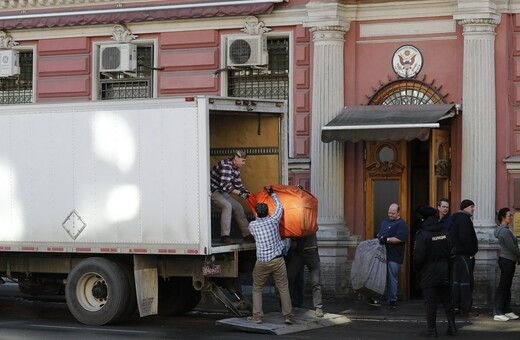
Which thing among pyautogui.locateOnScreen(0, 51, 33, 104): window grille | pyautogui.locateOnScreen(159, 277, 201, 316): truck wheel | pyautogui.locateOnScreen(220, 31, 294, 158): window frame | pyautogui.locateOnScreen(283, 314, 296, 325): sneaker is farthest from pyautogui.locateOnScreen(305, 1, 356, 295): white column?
pyautogui.locateOnScreen(0, 51, 33, 104): window grille

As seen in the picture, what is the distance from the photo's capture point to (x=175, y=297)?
20.0 m

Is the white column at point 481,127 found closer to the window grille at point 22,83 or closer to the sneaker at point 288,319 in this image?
the sneaker at point 288,319

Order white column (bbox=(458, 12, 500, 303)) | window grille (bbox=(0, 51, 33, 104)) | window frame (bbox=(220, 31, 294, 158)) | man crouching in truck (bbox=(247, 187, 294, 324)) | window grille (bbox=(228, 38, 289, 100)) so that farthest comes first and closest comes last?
window grille (bbox=(0, 51, 33, 104)) → window grille (bbox=(228, 38, 289, 100)) → window frame (bbox=(220, 31, 294, 158)) → white column (bbox=(458, 12, 500, 303)) → man crouching in truck (bbox=(247, 187, 294, 324))

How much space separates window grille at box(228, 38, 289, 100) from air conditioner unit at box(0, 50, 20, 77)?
4492 mm

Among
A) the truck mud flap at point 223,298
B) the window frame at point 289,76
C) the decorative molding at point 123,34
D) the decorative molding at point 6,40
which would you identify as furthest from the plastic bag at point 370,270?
the decorative molding at point 6,40

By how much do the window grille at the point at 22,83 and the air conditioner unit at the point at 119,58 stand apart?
76.9 inches

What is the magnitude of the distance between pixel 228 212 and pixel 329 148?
455 centimetres

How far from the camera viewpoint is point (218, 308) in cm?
2134

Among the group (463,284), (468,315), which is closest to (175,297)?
(463,284)

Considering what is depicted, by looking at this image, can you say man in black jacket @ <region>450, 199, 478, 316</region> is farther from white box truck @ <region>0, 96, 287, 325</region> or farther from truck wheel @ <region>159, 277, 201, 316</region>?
truck wheel @ <region>159, 277, 201, 316</region>

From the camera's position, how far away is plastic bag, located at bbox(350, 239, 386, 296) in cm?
2125

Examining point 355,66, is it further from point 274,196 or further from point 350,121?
point 274,196

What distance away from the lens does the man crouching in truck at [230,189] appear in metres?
18.8

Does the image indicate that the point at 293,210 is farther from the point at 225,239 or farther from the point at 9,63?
the point at 9,63
